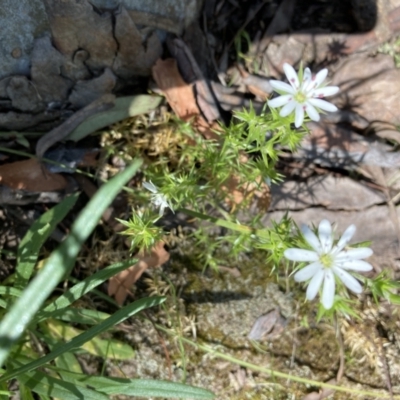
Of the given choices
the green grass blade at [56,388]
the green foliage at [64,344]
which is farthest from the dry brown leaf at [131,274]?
the green grass blade at [56,388]

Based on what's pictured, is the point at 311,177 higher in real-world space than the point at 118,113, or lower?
higher

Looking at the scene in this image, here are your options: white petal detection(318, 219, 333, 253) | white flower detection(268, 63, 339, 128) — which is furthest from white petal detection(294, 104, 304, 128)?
white petal detection(318, 219, 333, 253)

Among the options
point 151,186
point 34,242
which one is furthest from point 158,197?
point 34,242

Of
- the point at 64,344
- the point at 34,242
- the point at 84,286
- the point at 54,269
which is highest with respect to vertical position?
the point at 34,242

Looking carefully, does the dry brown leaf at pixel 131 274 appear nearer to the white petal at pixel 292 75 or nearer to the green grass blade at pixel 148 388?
the green grass blade at pixel 148 388

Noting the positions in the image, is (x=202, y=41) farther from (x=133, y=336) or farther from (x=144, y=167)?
(x=133, y=336)

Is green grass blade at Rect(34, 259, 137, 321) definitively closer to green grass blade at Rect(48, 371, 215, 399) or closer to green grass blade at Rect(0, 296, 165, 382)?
green grass blade at Rect(0, 296, 165, 382)

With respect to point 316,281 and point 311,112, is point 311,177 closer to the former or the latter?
point 311,112
